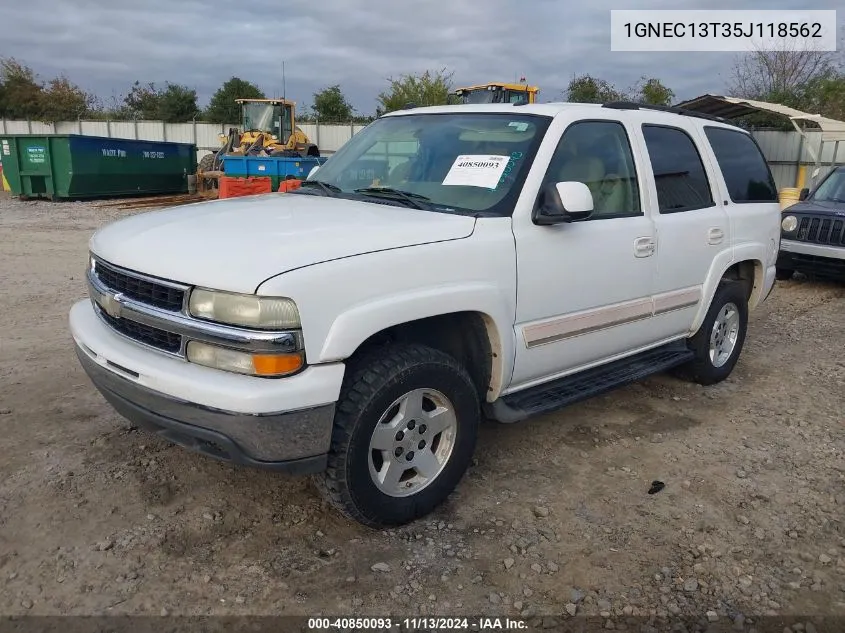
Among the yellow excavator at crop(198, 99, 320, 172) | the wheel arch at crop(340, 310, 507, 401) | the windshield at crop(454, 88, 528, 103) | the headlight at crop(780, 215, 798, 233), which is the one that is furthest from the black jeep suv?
the yellow excavator at crop(198, 99, 320, 172)

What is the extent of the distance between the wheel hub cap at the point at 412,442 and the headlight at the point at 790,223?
26.3ft

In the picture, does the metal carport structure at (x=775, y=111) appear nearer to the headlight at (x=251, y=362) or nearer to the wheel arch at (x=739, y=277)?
the wheel arch at (x=739, y=277)

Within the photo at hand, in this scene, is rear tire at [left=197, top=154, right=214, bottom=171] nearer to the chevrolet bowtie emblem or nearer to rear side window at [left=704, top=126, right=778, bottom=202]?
rear side window at [left=704, top=126, right=778, bottom=202]

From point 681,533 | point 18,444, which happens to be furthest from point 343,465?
point 18,444

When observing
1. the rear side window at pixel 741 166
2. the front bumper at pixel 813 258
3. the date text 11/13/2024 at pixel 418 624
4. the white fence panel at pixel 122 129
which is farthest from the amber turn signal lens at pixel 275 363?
the white fence panel at pixel 122 129

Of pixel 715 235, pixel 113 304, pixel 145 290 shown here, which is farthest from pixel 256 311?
pixel 715 235

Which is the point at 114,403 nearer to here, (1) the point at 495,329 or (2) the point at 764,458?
(1) the point at 495,329

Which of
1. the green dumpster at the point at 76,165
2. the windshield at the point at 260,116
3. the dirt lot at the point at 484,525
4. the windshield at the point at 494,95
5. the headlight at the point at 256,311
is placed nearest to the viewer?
the headlight at the point at 256,311

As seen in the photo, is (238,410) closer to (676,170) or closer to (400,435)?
(400,435)

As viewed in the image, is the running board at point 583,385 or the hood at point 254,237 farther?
the running board at point 583,385

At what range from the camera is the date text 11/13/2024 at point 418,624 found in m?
2.60

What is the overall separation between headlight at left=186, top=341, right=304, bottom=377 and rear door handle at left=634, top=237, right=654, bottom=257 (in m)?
2.29

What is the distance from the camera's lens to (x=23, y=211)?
1709 cm

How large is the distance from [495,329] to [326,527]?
1.23m
